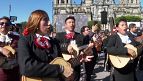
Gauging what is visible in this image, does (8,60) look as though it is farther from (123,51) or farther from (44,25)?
(123,51)

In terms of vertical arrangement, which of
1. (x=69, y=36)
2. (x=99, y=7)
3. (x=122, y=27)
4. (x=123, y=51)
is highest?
(x=122, y=27)

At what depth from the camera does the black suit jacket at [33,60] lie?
4289mm

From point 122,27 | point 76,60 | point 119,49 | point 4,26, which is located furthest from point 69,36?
point 76,60

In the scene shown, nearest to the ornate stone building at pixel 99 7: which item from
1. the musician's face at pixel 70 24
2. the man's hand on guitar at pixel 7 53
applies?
the musician's face at pixel 70 24

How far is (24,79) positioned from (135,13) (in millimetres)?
130513

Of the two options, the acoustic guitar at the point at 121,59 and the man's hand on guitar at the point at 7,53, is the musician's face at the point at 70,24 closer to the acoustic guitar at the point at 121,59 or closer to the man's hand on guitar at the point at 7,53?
the acoustic guitar at the point at 121,59

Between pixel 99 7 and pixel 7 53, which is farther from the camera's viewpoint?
pixel 99 7

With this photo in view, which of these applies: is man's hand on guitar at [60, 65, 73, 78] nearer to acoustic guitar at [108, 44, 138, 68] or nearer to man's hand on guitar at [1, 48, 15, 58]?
man's hand on guitar at [1, 48, 15, 58]

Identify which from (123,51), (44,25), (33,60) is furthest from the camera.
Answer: (123,51)

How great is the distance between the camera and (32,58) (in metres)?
4.35

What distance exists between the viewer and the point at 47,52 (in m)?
4.53

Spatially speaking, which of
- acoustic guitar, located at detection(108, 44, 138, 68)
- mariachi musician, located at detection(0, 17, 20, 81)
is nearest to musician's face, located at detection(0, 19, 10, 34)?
mariachi musician, located at detection(0, 17, 20, 81)

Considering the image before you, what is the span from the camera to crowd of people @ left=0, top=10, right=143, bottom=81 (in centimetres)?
435

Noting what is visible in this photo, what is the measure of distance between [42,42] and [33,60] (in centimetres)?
29
